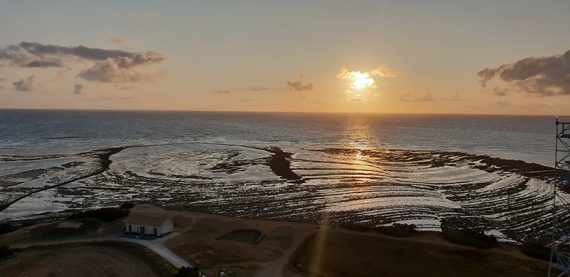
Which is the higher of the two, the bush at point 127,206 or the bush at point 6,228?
the bush at point 127,206

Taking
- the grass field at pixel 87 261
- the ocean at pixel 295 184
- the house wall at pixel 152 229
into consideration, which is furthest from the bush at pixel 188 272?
the ocean at pixel 295 184

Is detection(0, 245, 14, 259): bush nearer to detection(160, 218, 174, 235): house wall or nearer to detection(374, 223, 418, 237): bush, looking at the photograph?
detection(160, 218, 174, 235): house wall

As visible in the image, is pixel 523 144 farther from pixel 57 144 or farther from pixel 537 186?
pixel 57 144

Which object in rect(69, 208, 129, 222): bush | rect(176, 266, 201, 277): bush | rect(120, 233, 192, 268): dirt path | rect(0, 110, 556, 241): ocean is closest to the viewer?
rect(176, 266, 201, 277): bush

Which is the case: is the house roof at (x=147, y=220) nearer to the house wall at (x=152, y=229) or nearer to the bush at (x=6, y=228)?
the house wall at (x=152, y=229)

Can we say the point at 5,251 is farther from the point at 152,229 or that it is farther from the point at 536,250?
the point at 536,250


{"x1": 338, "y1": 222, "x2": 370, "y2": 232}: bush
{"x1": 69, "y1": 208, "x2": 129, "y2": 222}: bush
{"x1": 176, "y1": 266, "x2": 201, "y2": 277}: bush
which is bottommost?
{"x1": 338, "y1": 222, "x2": 370, "y2": 232}: bush

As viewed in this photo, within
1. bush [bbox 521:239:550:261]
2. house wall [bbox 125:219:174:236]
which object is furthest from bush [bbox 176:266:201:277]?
bush [bbox 521:239:550:261]
